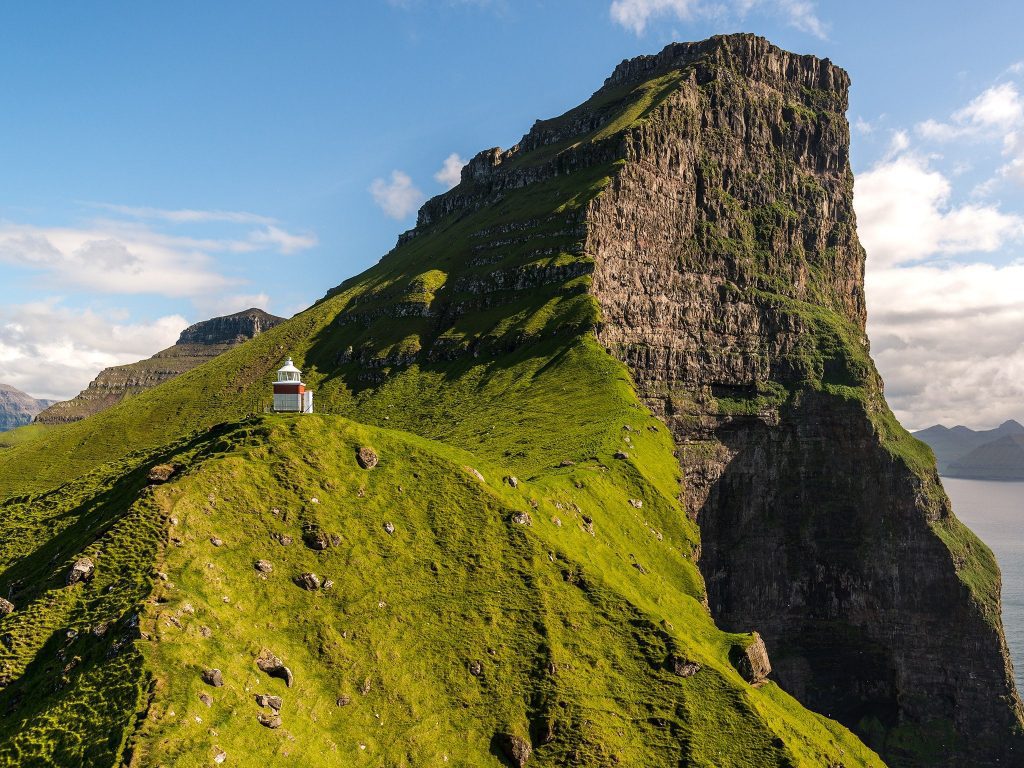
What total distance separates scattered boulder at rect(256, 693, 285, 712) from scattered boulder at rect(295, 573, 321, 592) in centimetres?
1085

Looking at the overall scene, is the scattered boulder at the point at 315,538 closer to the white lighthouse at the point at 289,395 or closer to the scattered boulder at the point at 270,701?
the scattered boulder at the point at 270,701

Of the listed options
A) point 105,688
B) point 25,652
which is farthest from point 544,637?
point 25,652

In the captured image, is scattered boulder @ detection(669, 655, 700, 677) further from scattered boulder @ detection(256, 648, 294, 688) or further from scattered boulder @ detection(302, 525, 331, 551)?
scattered boulder @ detection(256, 648, 294, 688)

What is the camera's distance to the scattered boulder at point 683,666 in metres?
64.6

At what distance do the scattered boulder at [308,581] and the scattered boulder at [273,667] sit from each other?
302 inches

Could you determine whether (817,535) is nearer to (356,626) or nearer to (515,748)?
(515,748)

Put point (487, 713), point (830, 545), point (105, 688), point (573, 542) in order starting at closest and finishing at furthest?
point (105, 688) < point (487, 713) < point (573, 542) < point (830, 545)

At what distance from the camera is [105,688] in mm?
42875

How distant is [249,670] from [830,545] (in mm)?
180338

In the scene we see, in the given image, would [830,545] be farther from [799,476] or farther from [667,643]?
[667,643]

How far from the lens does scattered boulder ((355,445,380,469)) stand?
2790 inches

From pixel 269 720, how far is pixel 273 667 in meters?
4.34

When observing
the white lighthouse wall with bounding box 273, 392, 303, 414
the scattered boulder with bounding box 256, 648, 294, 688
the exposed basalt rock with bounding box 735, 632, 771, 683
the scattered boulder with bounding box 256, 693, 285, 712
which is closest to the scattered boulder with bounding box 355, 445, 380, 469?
the white lighthouse wall with bounding box 273, 392, 303, 414

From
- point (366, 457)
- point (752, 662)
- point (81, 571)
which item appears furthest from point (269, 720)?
point (752, 662)
